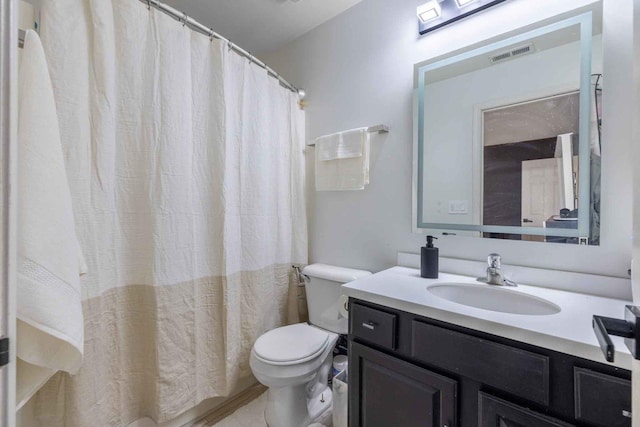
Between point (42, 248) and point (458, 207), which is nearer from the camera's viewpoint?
point (42, 248)

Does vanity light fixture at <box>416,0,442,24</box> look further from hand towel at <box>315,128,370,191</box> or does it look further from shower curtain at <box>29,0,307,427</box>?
shower curtain at <box>29,0,307,427</box>

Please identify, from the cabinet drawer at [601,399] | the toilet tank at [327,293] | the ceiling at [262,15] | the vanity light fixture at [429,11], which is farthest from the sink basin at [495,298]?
the ceiling at [262,15]

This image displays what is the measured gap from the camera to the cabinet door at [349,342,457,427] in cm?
84

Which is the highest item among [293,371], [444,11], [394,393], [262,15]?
[262,15]

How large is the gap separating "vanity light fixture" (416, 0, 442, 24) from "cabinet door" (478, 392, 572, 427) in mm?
1636

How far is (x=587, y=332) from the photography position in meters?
0.69

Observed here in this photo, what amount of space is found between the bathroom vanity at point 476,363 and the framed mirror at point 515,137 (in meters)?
0.32

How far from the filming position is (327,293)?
1.62 meters

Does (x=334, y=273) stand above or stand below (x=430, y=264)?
below

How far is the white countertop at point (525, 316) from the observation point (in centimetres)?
66

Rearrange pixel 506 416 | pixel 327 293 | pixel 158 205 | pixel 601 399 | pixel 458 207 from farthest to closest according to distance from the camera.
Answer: pixel 327 293 < pixel 458 207 < pixel 158 205 < pixel 506 416 < pixel 601 399

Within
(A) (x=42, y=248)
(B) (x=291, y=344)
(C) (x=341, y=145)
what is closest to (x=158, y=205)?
(A) (x=42, y=248)

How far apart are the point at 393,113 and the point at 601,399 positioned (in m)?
1.38

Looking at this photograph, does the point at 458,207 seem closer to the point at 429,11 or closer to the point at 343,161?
the point at 343,161
